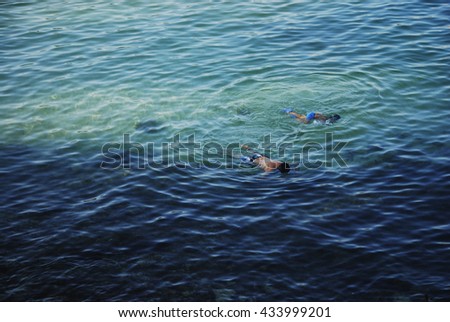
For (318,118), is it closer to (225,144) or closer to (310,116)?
(310,116)

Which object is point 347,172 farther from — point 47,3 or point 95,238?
point 47,3

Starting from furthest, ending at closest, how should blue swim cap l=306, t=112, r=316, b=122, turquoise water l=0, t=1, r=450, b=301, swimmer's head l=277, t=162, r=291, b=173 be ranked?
blue swim cap l=306, t=112, r=316, b=122 < swimmer's head l=277, t=162, r=291, b=173 < turquoise water l=0, t=1, r=450, b=301

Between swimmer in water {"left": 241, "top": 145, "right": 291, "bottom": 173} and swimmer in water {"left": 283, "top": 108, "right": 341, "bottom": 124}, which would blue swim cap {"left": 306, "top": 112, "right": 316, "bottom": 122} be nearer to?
swimmer in water {"left": 283, "top": 108, "right": 341, "bottom": 124}

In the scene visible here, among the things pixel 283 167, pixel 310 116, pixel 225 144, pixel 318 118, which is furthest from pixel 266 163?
pixel 318 118

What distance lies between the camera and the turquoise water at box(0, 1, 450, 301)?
10.1m

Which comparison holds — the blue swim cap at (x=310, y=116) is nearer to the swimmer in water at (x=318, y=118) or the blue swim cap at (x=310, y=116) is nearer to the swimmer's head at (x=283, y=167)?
the swimmer in water at (x=318, y=118)

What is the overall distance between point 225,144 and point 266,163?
1.69 metres

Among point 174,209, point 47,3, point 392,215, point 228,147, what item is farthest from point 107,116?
point 47,3

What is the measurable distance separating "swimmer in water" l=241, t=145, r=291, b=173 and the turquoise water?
281 mm

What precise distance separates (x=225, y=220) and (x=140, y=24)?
13.1m

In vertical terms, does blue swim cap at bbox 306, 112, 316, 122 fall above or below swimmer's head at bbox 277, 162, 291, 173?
above

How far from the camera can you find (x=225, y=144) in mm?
14492

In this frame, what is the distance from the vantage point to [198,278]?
10008 millimetres

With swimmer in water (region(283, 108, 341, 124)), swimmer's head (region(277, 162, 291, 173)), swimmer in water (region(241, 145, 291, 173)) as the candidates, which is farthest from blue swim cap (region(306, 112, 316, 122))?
swimmer's head (region(277, 162, 291, 173))
